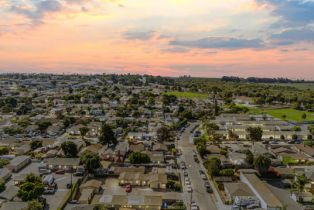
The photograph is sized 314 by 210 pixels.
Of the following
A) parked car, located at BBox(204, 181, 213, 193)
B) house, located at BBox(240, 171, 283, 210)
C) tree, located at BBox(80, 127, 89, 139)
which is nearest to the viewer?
house, located at BBox(240, 171, 283, 210)

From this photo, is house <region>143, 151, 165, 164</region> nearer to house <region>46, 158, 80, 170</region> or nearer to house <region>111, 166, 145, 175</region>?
house <region>111, 166, 145, 175</region>

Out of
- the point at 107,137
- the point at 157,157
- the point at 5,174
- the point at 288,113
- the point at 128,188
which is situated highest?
the point at 107,137

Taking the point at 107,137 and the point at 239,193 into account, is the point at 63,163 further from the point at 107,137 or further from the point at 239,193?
the point at 239,193

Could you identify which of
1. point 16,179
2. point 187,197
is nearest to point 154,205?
point 187,197

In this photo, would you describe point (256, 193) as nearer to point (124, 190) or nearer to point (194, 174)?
point (194, 174)

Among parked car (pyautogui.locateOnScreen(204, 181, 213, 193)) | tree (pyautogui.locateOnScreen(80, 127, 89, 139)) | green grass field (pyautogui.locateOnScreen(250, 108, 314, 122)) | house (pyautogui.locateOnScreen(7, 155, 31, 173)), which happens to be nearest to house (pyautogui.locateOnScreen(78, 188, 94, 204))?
parked car (pyautogui.locateOnScreen(204, 181, 213, 193))

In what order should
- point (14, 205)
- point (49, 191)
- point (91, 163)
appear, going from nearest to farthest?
1. point (14, 205)
2. point (49, 191)
3. point (91, 163)

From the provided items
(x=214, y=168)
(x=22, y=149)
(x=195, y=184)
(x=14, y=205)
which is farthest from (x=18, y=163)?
(x=214, y=168)
